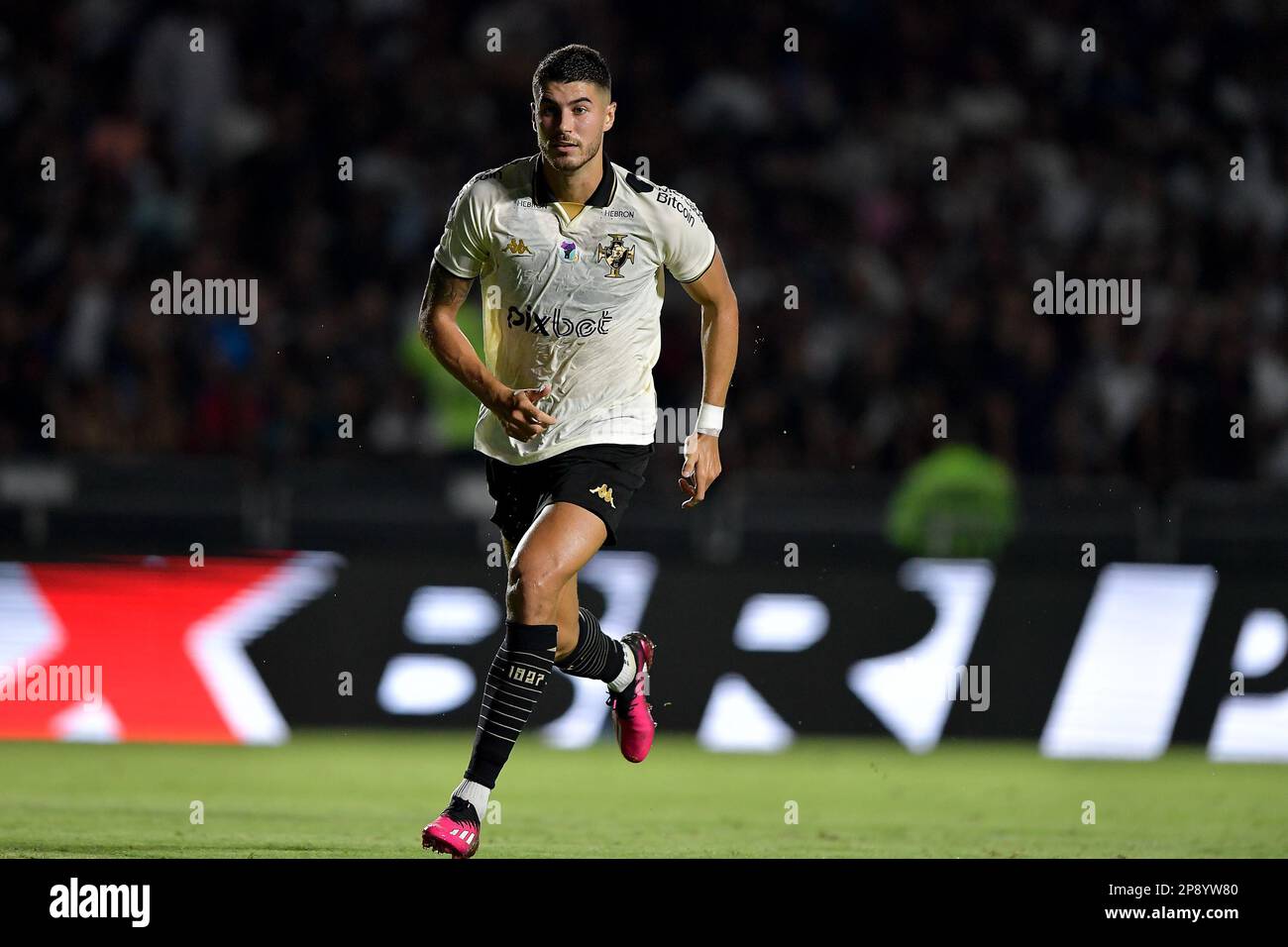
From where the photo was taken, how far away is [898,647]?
9.42m

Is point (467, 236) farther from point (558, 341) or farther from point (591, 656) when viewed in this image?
point (591, 656)

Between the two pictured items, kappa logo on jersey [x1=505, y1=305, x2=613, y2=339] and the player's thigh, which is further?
kappa logo on jersey [x1=505, y1=305, x2=613, y2=339]

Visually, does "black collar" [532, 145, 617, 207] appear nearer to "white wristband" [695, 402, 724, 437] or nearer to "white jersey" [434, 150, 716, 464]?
"white jersey" [434, 150, 716, 464]

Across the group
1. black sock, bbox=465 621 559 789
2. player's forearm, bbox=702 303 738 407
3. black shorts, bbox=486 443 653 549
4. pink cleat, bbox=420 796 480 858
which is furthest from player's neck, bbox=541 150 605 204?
pink cleat, bbox=420 796 480 858

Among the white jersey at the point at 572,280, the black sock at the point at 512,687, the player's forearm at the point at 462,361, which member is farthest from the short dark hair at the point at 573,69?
the black sock at the point at 512,687

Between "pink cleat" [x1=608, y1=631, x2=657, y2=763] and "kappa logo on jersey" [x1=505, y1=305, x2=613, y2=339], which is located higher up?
"kappa logo on jersey" [x1=505, y1=305, x2=613, y2=339]

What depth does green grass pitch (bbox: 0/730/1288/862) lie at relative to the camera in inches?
269

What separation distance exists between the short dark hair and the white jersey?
1.16ft

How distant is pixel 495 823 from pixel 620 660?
2.57 ft

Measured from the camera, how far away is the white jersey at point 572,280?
648cm

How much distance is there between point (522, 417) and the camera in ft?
20.3

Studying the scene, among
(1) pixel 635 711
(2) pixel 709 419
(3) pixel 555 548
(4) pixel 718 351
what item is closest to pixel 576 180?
(4) pixel 718 351

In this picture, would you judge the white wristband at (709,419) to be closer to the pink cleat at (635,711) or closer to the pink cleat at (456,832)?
the pink cleat at (635,711)
